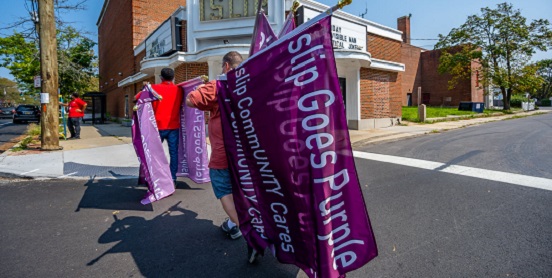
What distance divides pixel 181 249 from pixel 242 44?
31.4ft

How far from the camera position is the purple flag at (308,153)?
1859 mm

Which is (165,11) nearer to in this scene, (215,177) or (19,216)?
(19,216)

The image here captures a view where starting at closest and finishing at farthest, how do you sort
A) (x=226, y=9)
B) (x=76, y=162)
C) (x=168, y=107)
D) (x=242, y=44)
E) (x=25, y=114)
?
(x=168, y=107) < (x=76, y=162) < (x=242, y=44) < (x=226, y=9) < (x=25, y=114)

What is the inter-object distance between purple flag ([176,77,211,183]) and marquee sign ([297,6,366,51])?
875 cm

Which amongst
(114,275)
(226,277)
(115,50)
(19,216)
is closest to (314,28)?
(226,277)

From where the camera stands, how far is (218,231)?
3404mm

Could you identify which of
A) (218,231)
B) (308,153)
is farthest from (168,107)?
(308,153)

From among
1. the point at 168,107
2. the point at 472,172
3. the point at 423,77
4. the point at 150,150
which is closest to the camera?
the point at 150,150

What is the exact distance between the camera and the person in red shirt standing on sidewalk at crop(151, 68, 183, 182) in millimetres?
4703

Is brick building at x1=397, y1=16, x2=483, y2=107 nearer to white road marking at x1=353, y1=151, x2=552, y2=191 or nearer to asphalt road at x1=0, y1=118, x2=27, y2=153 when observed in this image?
white road marking at x1=353, y1=151, x2=552, y2=191

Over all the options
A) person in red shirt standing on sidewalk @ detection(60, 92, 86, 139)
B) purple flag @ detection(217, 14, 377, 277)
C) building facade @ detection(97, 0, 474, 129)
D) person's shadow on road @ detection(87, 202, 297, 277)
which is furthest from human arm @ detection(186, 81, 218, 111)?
person in red shirt standing on sidewalk @ detection(60, 92, 86, 139)

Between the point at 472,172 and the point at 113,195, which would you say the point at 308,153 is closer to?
the point at 113,195

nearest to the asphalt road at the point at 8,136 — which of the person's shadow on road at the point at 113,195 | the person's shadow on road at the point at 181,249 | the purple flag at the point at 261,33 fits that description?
the person's shadow on road at the point at 113,195

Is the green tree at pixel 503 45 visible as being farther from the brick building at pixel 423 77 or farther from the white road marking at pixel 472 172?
the white road marking at pixel 472 172
